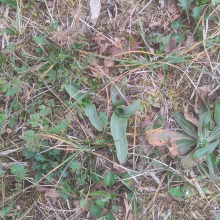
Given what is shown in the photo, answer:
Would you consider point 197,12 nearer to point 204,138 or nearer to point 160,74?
point 160,74

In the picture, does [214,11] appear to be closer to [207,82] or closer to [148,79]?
[207,82]

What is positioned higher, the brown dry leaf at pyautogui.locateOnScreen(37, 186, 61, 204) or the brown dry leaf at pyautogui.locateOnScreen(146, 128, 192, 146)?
the brown dry leaf at pyautogui.locateOnScreen(146, 128, 192, 146)

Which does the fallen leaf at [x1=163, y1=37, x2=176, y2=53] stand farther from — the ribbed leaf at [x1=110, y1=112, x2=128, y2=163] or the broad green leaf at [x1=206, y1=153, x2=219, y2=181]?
the broad green leaf at [x1=206, y1=153, x2=219, y2=181]

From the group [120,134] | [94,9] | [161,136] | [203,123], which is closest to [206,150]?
[203,123]

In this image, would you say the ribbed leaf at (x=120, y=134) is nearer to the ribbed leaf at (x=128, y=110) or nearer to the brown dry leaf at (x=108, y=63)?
the ribbed leaf at (x=128, y=110)

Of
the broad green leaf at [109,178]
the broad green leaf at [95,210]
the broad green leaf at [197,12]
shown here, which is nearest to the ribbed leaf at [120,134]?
the broad green leaf at [109,178]

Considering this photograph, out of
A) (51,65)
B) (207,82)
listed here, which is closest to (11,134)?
(51,65)

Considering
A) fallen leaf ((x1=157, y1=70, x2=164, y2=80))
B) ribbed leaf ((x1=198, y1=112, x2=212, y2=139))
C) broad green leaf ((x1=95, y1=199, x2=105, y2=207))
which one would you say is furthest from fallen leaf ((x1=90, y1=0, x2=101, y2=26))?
broad green leaf ((x1=95, y1=199, x2=105, y2=207))

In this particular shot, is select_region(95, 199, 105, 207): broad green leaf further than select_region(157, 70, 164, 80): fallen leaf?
No
